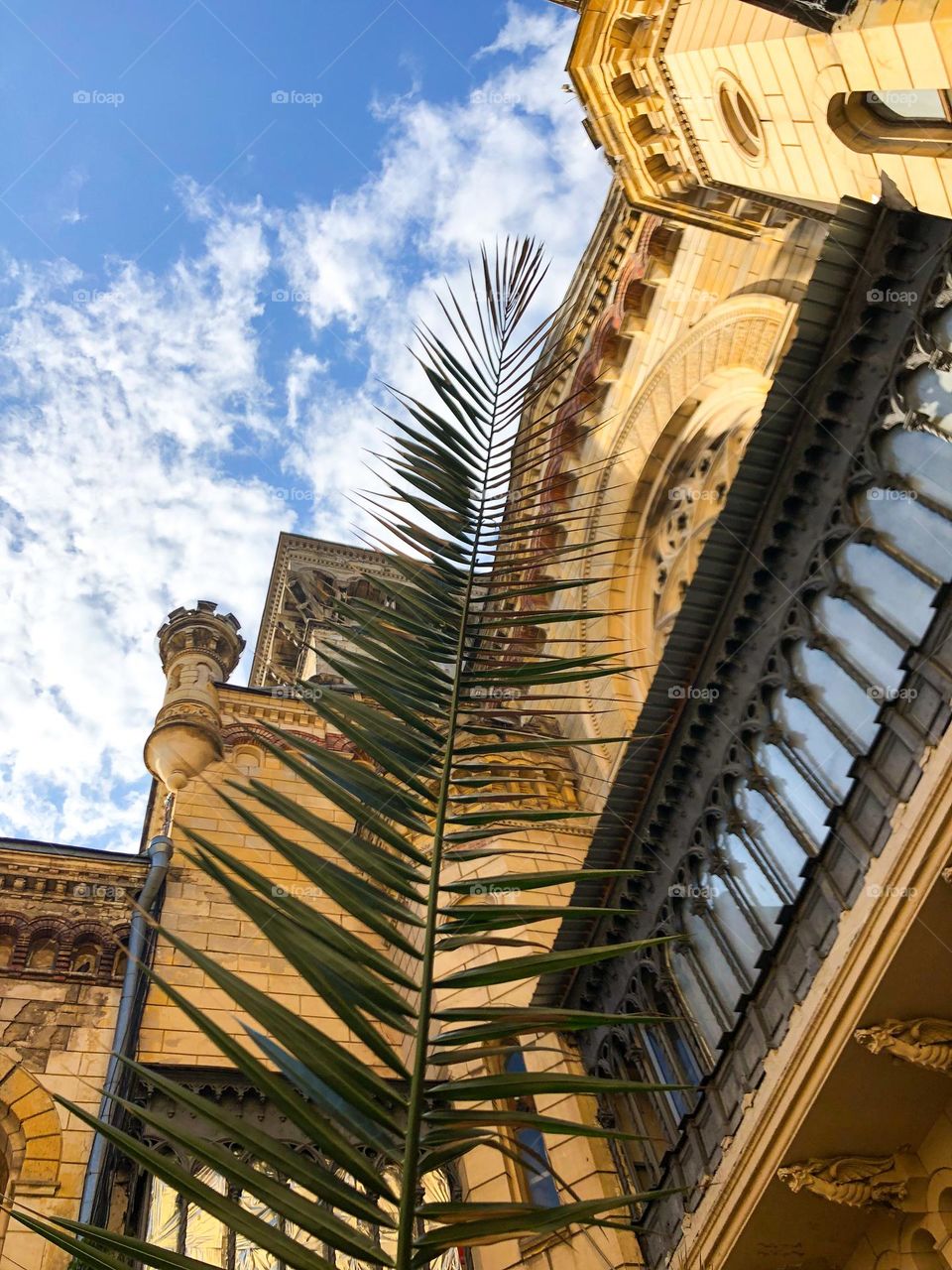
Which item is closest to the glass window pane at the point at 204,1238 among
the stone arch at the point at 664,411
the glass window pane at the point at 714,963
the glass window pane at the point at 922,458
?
the glass window pane at the point at 714,963

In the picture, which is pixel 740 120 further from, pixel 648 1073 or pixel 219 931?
pixel 219 931

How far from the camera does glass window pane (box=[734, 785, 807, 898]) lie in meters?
8.16

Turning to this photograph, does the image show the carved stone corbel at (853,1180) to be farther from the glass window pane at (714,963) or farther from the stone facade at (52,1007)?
the stone facade at (52,1007)

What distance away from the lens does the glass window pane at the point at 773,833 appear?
26.8ft

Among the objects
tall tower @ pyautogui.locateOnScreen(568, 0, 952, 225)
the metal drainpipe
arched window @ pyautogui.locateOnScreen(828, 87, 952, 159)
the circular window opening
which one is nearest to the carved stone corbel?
the metal drainpipe

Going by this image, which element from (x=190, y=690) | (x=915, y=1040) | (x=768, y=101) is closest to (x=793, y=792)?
(x=915, y=1040)

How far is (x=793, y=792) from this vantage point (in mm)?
8492

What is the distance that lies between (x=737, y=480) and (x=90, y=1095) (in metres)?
9.03

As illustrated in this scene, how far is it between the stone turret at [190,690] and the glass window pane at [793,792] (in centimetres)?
1167

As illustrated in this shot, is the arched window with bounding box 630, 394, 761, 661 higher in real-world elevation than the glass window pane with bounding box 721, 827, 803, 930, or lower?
higher

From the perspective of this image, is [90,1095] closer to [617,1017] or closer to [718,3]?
[617,1017]

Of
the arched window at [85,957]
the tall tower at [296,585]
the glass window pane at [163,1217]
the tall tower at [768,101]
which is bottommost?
the glass window pane at [163,1217]

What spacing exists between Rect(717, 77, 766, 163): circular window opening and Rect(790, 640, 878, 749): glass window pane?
430 cm

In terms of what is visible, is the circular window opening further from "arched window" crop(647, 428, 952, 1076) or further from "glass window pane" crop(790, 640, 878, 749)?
"glass window pane" crop(790, 640, 878, 749)
